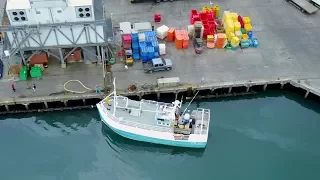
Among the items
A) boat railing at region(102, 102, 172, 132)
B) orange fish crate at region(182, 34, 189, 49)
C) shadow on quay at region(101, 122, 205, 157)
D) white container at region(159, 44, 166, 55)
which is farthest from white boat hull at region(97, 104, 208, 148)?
orange fish crate at region(182, 34, 189, 49)

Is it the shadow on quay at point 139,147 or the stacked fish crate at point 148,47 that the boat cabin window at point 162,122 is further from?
the stacked fish crate at point 148,47

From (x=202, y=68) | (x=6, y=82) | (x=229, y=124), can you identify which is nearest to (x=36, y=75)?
(x=6, y=82)

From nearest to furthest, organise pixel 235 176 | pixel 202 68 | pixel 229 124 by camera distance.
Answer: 1. pixel 235 176
2. pixel 229 124
3. pixel 202 68

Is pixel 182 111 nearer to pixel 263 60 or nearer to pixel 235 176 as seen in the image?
pixel 235 176

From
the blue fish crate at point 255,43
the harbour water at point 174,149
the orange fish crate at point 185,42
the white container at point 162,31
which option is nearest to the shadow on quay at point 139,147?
the harbour water at point 174,149

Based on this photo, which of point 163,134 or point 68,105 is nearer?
point 163,134

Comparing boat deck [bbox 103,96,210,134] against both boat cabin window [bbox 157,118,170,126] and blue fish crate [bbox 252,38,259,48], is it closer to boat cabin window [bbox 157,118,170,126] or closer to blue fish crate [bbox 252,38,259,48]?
boat cabin window [bbox 157,118,170,126]

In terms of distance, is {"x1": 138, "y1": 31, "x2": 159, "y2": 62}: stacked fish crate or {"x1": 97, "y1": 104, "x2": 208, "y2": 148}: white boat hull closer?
{"x1": 97, "y1": 104, "x2": 208, "y2": 148}: white boat hull
